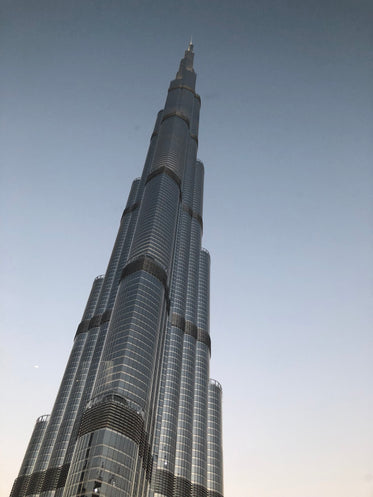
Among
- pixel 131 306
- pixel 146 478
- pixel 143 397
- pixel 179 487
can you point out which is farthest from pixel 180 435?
pixel 131 306

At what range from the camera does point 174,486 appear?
591ft

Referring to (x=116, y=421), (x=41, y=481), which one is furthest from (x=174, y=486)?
(x=116, y=421)

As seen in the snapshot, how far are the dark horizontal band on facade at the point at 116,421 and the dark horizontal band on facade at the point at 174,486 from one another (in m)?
24.6

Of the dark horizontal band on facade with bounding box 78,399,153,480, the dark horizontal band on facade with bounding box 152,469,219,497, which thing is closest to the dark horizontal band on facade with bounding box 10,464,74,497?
the dark horizontal band on facade with bounding box 152,469,219,497

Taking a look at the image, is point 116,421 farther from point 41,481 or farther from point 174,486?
point 41,481

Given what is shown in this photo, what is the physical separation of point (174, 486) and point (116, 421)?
57.4m

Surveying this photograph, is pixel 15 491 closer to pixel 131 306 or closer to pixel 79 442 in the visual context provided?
pixel 79 442

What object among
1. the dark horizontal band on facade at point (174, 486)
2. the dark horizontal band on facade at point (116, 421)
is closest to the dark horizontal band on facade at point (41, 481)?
the dark horizontal band on facade at point (174, 486)

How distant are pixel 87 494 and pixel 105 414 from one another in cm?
2484

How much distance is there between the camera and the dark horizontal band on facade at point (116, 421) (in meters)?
143

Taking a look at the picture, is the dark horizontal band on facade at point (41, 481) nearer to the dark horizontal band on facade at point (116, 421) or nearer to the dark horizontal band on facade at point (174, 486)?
the dark horizontal band on facade at point (174, 486)

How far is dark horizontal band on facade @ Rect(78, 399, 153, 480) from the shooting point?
14300cm

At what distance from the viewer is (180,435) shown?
652ft

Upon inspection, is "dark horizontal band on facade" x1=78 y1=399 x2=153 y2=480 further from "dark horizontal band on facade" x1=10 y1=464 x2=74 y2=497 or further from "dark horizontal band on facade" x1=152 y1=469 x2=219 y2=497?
"dark horizontal band on facade" x1=10 y1=464 x2=74 y2=497
